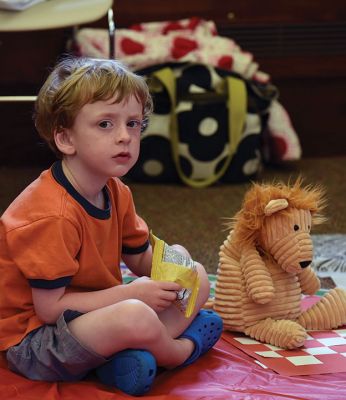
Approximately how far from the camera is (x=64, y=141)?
136 centimetres

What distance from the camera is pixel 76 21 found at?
7.20 feet

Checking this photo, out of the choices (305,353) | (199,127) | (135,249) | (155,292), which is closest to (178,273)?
(155,292)

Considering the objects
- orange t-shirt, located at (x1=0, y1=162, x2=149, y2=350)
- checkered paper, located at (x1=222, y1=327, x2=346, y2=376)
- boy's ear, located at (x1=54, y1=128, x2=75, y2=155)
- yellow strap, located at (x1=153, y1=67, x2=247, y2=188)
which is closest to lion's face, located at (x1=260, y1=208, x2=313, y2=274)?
checkered paper, located at (x1=222, y1=327, x2=346, y2=376)

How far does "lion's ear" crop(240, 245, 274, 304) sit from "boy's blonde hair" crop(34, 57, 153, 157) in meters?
0.31

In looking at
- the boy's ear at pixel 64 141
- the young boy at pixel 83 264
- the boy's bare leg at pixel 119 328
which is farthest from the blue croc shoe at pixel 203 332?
the boy's ear at pixel 64 141

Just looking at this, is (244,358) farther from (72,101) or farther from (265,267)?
(72,101)

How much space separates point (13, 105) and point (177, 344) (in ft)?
5.23

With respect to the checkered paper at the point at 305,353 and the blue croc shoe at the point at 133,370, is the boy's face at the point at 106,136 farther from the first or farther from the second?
the checkered paper at the point at 305,353

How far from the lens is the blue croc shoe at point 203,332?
4.59ft

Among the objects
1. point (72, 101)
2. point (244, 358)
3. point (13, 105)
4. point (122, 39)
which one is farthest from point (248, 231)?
point (13, 105)

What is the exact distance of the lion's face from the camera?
147cm

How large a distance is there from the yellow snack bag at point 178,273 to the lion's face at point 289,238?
6.7 inches

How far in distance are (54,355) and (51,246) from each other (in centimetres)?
16

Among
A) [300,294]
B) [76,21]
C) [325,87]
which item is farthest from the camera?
[325,87]
